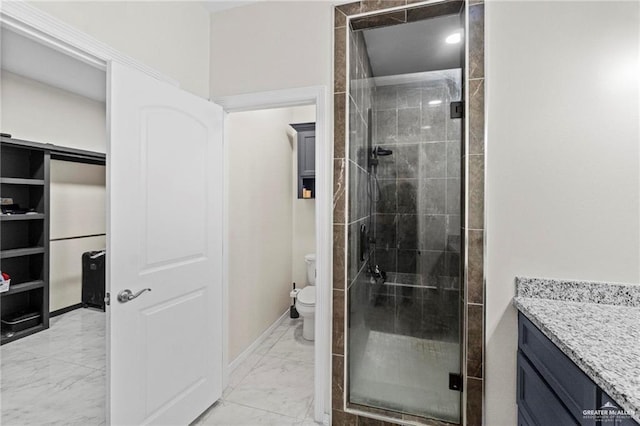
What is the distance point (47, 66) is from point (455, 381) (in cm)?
434

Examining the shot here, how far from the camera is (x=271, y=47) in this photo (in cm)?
189

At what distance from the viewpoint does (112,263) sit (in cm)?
133

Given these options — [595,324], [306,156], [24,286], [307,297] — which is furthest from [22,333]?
[595,324]

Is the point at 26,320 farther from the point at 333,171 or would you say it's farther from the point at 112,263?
the point at 333,171

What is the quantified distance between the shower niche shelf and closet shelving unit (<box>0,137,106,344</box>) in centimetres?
265

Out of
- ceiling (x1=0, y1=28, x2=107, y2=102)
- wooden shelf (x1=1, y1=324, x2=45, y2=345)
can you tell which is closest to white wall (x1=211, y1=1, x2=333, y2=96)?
ceiling (x1=0, y1=28, x2=107, y2=102)

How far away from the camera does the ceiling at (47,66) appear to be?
97.0 inches

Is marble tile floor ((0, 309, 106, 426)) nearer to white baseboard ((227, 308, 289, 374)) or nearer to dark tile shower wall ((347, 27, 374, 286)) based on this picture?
white baseboard ((227, 308, 289, 374))

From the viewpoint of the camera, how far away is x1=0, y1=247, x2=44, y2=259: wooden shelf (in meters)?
2.91

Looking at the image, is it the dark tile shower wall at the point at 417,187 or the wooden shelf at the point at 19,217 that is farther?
the wooden shelf at the point at 19,217

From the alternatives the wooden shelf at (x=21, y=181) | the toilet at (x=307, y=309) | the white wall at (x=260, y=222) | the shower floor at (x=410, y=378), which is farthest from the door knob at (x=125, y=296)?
the wooden shelf at (x=21, y=181)

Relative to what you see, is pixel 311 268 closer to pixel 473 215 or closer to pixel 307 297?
pixel 307 297

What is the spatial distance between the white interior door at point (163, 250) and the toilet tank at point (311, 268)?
1425 millimetres

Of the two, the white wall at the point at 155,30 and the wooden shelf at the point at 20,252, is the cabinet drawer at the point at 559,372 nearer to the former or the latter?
the white wall at the point at 155,30
